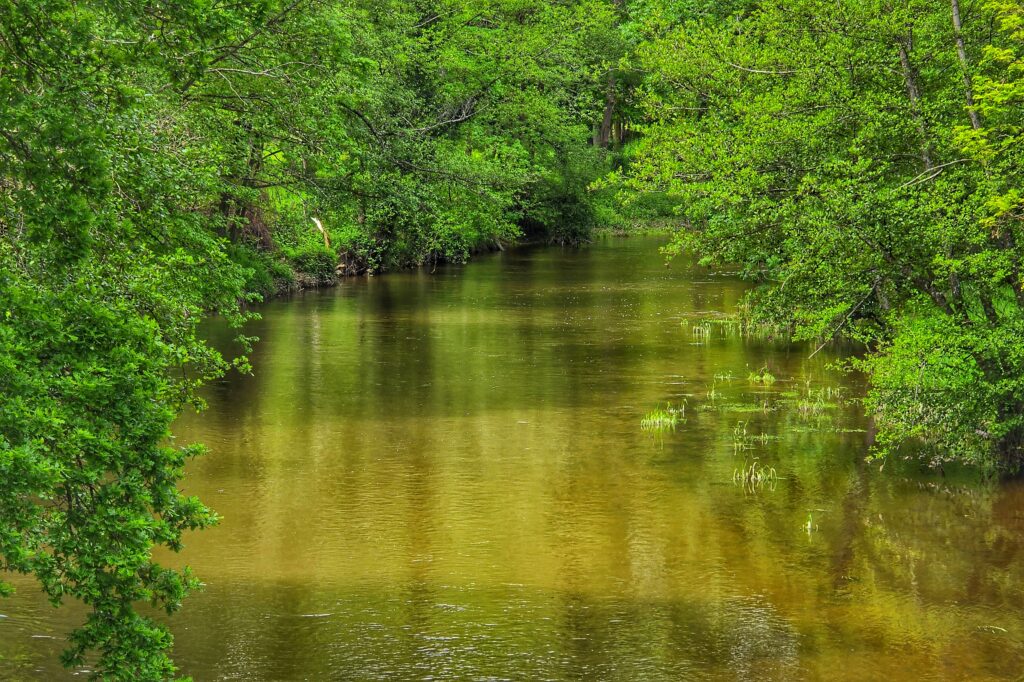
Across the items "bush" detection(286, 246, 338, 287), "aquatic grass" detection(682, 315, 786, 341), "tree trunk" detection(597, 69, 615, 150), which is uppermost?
"tree trunk" detection(597, 69, 615, 150)

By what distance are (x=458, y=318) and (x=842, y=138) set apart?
663 inches

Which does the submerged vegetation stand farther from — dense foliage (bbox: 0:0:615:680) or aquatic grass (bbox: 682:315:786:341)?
aquatic grass (bbox: 682:315:786:341)

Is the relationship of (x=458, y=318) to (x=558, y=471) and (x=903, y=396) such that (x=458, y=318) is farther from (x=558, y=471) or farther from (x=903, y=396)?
(x=903, y=396)

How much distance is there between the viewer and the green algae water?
39.1ft

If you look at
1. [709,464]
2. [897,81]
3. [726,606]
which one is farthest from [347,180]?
[726,606]

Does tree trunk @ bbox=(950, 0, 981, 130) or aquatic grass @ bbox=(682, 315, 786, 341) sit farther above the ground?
tree trunk @ bbox=(950, 0, 981, 130)

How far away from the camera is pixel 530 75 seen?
52875mm

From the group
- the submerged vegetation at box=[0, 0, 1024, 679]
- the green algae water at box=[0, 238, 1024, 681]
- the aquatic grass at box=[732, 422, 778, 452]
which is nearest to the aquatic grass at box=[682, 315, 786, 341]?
the submerged vegetation at box=[0, 0, 1024, 679]

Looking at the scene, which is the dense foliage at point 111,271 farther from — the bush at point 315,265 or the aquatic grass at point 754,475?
the bush at point 315,265

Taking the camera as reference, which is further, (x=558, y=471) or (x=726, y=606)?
(x=558, y=471)

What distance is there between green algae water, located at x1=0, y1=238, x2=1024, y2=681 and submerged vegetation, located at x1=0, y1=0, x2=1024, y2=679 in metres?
0.89

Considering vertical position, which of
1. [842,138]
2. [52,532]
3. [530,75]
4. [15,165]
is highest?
[530,75]

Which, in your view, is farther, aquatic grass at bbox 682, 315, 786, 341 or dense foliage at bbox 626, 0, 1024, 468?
aquatic grass at bbox 682, 315, 786, 341

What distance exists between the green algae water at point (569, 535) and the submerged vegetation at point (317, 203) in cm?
89
